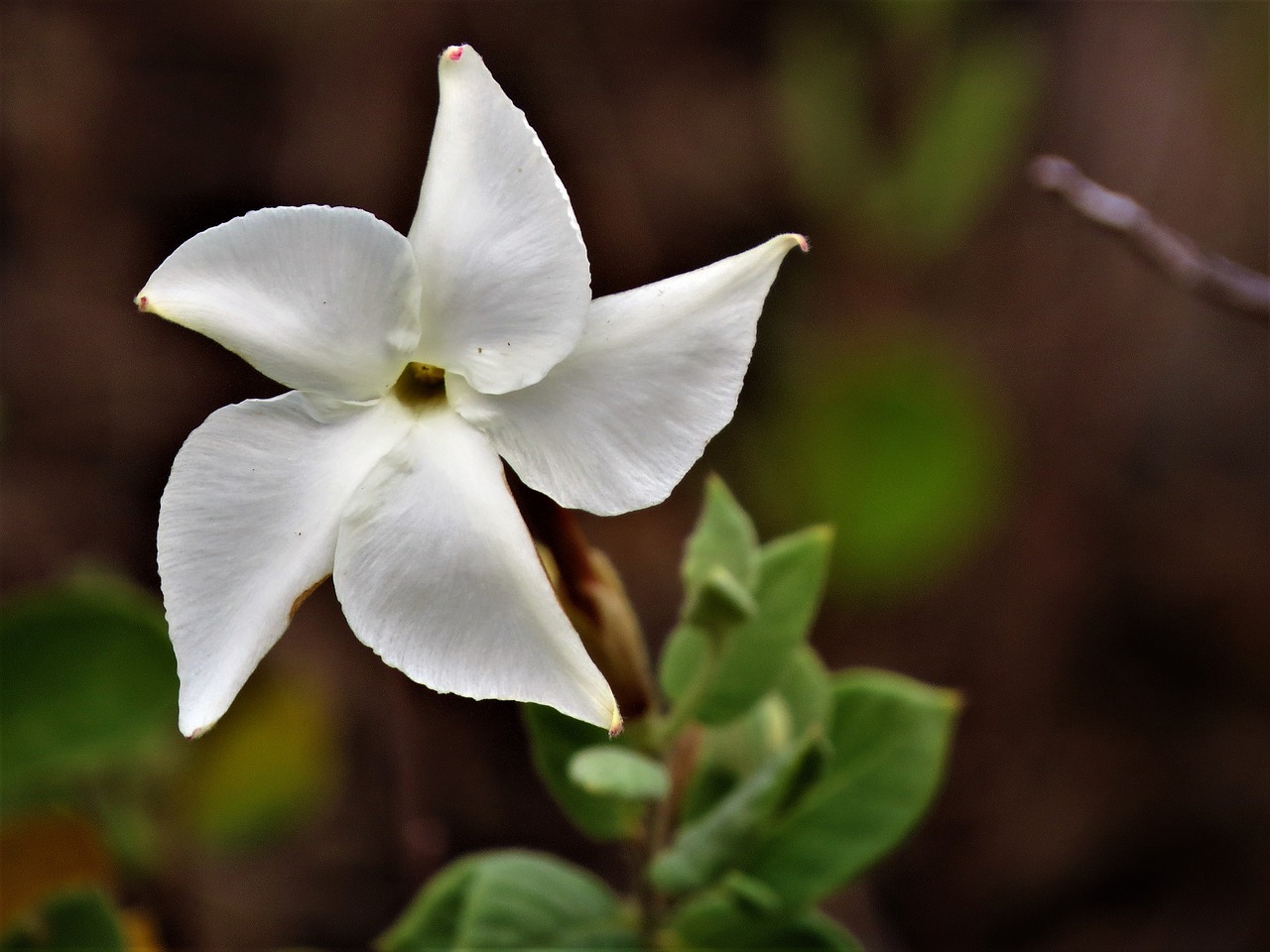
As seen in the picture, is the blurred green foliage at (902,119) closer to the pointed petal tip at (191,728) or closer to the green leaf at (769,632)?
the green leaf at (769,632)

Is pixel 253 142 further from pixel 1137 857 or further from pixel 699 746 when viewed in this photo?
pixel 1137 857

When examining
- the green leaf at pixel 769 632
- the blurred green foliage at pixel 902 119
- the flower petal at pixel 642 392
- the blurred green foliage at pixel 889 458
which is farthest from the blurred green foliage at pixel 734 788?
the blurred green foliage at pixel 902 119

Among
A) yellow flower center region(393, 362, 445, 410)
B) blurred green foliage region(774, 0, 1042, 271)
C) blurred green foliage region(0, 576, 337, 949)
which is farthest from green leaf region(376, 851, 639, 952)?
blurred green foliage region(774, 0, 1042, 271)

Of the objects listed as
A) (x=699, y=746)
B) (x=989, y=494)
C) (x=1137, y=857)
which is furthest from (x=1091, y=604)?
(x=699, y=746)

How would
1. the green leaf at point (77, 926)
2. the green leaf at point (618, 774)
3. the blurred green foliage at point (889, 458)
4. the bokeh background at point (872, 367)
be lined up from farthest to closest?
the blurred green foliage at point (889, 458) < the bokeh background at point (872, 367) < the green leaf at point (77, 926) < the green leaf at point (618, 774)

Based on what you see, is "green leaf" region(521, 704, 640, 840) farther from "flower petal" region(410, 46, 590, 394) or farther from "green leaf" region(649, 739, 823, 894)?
"flower petal" region(410, 46, 590, 394)

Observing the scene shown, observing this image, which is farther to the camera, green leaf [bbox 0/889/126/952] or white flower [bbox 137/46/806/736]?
green leaf [bbox 0/889/126/952]
